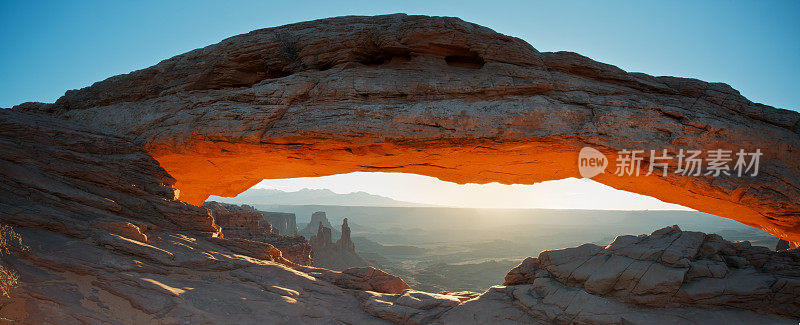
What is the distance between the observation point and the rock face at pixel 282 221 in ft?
276

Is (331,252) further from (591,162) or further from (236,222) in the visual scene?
(591,162)

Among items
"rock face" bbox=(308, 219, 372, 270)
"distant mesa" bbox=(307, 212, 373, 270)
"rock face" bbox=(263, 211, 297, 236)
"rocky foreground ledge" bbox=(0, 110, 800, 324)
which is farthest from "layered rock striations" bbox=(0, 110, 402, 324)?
"rock face" bbox=(263, 211, 297, 236)

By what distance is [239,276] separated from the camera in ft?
34.0

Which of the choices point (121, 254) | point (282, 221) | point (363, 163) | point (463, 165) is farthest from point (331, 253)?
point (121, 254)

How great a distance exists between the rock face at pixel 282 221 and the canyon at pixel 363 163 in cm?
6977

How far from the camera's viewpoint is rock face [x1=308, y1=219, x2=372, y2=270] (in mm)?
49812

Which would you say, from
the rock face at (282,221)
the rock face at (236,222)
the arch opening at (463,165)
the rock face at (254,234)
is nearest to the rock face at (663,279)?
the arch opening at (463,165)

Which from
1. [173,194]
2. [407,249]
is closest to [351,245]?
[407,249]

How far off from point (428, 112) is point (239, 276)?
8.12 meters

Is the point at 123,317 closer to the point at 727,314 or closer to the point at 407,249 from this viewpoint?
the point at 727,314

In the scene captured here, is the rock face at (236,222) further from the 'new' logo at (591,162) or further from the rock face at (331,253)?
the 'new' logo at (591,162)

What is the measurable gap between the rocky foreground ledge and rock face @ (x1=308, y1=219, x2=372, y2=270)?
127 ft

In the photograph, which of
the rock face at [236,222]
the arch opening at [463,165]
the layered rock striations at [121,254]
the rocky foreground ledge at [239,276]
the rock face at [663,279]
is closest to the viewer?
the layered rock striations at [121,254]

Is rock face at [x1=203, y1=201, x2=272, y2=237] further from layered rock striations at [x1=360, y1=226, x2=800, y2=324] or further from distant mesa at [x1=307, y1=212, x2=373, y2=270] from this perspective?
layered rock striations at [x1=360, y1=226, x2=800, y2=324]
